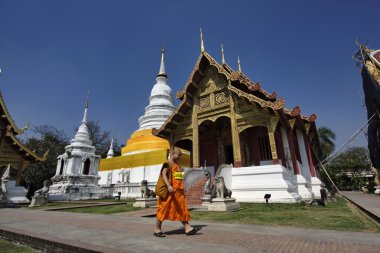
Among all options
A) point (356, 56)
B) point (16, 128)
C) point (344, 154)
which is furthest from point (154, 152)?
point (344, 154)

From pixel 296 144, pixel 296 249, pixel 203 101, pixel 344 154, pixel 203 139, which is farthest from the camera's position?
pixel 344 154

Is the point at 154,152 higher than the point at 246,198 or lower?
higher

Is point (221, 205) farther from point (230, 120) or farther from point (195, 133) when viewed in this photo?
point (230, 120)

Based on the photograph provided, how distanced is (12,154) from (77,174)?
5189mm

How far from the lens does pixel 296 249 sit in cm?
283

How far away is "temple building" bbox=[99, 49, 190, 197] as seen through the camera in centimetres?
2052

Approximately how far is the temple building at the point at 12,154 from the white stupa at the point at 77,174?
2900 millimetres

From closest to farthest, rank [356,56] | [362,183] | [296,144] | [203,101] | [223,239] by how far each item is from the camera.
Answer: [223,239], [203,101], [296,144], [356,56], [362,183]

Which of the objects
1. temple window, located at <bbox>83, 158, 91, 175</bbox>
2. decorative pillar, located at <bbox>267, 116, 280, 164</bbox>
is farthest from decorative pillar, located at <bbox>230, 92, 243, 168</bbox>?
temple window, located at <bbox>83, 158, 91, 175</bbox>

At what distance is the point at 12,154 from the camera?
1686 cm

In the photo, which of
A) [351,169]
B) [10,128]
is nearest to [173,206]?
[10,128]

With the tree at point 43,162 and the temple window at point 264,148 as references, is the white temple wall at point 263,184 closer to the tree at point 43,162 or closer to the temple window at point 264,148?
the temple window at point 264,148

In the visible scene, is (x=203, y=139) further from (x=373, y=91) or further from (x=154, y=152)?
(x=373, y=91)

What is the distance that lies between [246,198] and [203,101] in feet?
20.3
